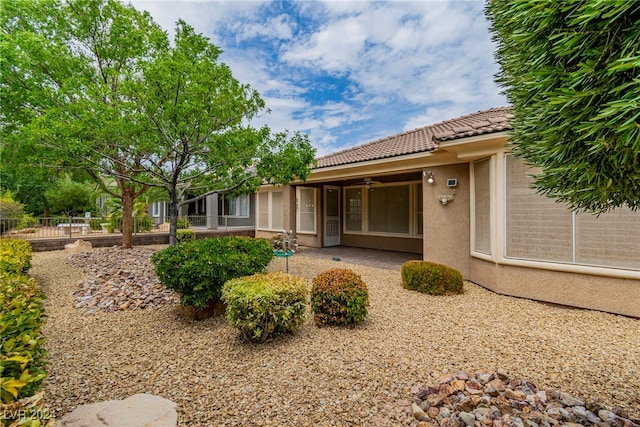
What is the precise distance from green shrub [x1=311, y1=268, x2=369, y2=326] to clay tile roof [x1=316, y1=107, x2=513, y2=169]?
334 cm

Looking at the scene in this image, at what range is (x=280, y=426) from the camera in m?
2.67

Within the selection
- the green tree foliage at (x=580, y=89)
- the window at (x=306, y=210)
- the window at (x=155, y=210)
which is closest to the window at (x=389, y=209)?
the window at (x=306, y=210)

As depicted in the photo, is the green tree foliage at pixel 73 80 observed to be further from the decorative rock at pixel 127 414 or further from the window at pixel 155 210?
the window at pixel 155 210

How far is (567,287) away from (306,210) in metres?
10.6

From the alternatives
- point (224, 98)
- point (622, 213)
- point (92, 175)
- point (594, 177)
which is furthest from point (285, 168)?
point (92, 175)

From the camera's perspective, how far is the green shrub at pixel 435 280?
22.1 feet

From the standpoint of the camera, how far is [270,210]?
15.6 metres

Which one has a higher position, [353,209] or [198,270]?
[353,209]

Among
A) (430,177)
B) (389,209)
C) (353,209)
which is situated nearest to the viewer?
(430,177)

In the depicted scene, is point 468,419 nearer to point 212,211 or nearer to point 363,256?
point 363,256

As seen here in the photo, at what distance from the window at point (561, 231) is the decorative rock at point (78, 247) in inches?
584

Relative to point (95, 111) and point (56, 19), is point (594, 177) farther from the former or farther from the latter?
point (56, 19)

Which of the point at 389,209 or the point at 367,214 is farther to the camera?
the point at 367,214

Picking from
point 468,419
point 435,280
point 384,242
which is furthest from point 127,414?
point 384,242
